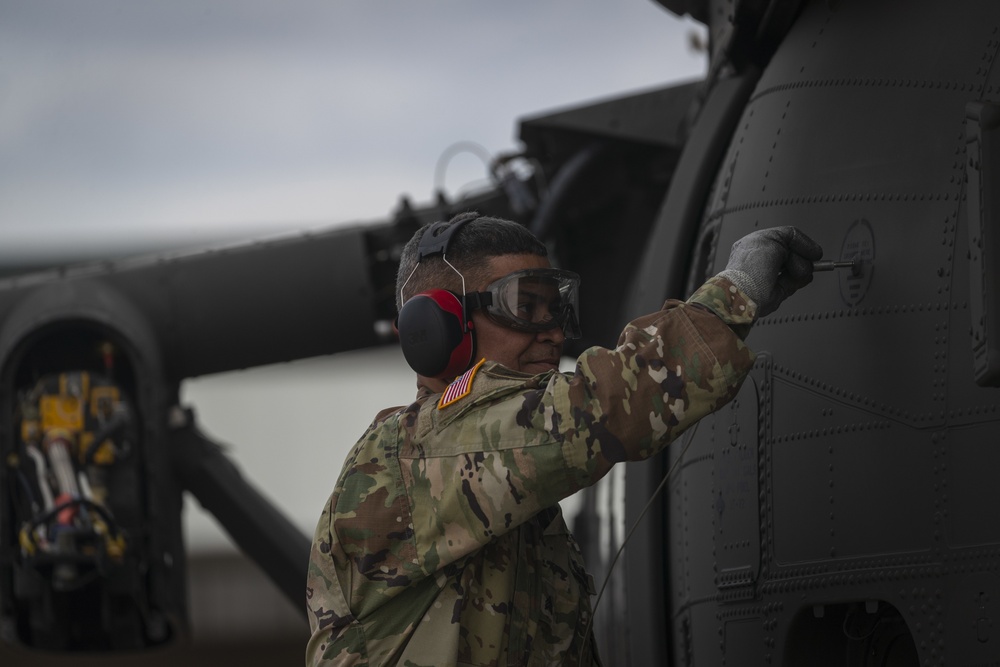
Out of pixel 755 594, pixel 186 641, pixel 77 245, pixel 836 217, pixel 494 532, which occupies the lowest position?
pixel 186 641

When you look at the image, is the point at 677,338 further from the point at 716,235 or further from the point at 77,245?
the point at 77,245

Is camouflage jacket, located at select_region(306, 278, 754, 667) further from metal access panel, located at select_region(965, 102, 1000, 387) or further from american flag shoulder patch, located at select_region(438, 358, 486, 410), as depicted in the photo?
metal access panel, located at select_region(965, 102, 1000, 387)

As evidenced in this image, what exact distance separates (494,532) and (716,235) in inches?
61.7

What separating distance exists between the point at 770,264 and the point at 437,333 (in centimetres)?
70

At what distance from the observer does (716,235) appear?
3.89 meters

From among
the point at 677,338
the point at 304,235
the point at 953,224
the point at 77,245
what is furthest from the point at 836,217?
the point at 77,245

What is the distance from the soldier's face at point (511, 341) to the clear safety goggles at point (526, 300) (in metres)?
0.02

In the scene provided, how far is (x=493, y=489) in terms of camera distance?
102 inches

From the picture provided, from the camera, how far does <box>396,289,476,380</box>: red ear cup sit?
9.17 feet

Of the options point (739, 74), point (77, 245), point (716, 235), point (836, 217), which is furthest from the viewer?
point (77, 245)

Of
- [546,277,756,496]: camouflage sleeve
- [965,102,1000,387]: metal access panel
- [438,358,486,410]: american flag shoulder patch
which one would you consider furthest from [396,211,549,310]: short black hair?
[965,102,1000,387]: metal access panel

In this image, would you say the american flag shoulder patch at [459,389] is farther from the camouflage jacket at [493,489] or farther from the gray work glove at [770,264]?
the gray work glove at [770,264]

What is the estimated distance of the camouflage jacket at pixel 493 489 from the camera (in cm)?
254

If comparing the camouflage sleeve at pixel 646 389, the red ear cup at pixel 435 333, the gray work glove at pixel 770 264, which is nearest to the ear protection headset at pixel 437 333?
the red ear cup at pixel 435 333
